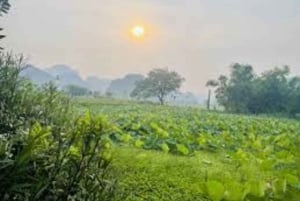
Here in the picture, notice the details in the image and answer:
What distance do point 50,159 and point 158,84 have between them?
976 inches

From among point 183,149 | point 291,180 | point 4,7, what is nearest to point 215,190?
point 291,180

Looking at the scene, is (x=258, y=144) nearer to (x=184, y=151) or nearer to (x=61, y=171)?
(x=184, y=151)

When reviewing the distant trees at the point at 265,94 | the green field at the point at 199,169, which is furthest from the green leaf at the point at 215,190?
the distant trees at the point at 265,94

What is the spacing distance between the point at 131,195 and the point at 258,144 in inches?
60.1

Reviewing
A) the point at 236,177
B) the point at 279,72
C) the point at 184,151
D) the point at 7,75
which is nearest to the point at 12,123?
the point at 7,75

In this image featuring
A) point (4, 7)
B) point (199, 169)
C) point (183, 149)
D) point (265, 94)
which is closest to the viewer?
point (4, 7)

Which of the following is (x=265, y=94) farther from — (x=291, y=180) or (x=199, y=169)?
(x=291, y=180)

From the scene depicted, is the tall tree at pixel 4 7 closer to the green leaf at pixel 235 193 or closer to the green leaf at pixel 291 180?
the green leaf at pixel 235 193

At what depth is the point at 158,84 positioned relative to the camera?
26547mm

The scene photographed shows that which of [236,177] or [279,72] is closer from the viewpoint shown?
[236,177]

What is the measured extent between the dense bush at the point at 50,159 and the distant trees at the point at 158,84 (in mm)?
23957

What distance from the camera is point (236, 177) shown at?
3258 millimetres

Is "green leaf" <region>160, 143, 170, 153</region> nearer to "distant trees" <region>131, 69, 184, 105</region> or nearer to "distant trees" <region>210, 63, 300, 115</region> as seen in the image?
"distant trees" <region>210, 63, 300, 115</region>

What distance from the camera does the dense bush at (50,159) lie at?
1635 millimetres
